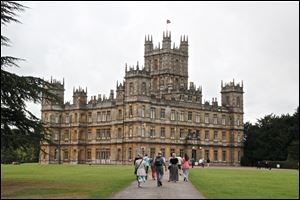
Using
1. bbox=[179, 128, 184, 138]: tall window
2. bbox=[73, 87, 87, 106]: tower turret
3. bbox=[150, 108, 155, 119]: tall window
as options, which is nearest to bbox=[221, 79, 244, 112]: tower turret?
bbox=[179, 128, 184, 138]: tall window

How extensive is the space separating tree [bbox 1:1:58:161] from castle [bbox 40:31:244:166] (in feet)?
179

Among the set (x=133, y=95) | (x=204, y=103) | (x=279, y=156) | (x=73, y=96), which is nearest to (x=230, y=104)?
(x=204, y=103)

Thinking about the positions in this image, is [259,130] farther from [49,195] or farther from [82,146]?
[49,195]

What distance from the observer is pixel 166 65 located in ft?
309

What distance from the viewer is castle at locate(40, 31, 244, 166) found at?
265 ft

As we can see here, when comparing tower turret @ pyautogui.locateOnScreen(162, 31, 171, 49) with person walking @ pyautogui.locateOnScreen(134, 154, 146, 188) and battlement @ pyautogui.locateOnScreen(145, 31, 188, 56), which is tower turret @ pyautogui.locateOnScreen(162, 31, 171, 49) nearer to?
battlement @ pyautogui.locateOnScreen(145, 31, 188, 56)

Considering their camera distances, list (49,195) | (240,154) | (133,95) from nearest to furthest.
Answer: (49,195) < (133,95) < (240,154)

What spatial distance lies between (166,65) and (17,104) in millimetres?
70407

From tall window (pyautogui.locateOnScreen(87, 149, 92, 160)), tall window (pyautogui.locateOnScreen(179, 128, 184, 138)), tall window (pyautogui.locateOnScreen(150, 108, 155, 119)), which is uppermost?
tall window (pyautogui.locateOnScreen(150, 108, 155, 119))

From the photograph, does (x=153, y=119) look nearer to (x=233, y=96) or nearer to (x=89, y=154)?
(x=89, y=154)

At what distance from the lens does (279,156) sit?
276 ft

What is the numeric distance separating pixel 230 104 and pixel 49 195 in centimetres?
7509

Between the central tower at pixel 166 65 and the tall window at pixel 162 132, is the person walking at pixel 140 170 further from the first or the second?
the central tower at pixel 166 65

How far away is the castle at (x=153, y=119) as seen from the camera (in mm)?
80750
